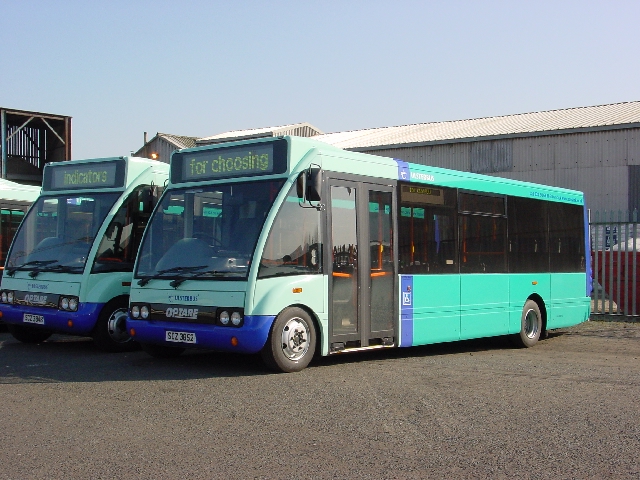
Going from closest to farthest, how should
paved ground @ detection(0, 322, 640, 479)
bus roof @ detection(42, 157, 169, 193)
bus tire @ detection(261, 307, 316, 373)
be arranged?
paved ground @ detection(0, 322, 640, 479) < bus tire @ detection(261, 307, 316, 373) < bus roof @ detection(42, 157, 169, 193)

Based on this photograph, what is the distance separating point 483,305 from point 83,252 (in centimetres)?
626

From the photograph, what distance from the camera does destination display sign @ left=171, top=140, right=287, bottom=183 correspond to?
973cm

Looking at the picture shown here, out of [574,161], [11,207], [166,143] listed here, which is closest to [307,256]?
[11,207]

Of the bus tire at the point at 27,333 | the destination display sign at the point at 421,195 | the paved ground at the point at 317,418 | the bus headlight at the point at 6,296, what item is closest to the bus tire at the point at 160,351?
the paved ground at the point at 317,418

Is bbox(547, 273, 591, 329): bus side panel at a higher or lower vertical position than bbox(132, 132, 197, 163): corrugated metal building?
lower

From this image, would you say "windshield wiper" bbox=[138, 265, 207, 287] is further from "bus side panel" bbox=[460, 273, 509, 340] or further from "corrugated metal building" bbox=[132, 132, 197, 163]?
"corrugated metal building" bbox=[132, 132, 197, 163]

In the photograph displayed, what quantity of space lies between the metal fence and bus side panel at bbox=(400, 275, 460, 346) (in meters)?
6.95

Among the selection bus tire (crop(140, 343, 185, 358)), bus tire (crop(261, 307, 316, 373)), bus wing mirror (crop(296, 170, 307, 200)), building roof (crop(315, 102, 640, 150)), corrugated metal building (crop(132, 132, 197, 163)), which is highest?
corrugated metal building (crop(132, 132, 197, 163))

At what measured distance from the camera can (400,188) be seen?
11.2 meters

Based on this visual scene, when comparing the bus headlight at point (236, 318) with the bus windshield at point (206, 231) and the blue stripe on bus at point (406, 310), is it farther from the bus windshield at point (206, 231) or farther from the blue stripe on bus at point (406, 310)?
the blue stripe on bus at point (406, 310)

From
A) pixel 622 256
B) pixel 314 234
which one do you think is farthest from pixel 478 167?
pixel 314 234

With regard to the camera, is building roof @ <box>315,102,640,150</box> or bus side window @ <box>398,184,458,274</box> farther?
building roof @ <box>315,102,640,150</box>

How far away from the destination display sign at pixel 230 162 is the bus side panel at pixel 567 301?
694cm

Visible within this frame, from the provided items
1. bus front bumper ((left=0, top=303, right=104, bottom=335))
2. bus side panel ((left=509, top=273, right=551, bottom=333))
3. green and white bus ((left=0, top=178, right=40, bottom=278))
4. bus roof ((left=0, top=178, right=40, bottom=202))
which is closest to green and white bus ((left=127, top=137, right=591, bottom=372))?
bus side panel ((left=509, top=273, right=551, bottom=333))
